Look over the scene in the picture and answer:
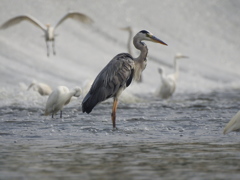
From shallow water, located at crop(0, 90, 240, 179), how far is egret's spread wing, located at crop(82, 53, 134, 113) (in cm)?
42

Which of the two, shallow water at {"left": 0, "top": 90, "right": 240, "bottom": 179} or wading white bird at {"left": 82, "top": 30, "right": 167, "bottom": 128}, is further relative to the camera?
wading white bird at {"left": 82, "top": 30, "right": 167, "bottom": 128}

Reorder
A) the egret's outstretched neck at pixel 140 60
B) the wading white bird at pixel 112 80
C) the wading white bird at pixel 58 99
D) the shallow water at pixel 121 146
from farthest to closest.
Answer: the wading white bird at pixel 58 99 → the egret's outstretched neck at pixel 140 60 → the wading white bird at pixel 112 80 → the shallow water at pixel 121 146

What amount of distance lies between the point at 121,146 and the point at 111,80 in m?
A: 2.51

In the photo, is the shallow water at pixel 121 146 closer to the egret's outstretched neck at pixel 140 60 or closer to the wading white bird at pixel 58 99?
the wading white bird at pixel 58 99

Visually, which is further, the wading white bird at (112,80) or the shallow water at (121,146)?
the wading white bird at (112,80)

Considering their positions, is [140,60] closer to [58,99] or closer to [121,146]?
[58,99]

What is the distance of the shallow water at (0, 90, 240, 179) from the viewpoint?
18.2 feet

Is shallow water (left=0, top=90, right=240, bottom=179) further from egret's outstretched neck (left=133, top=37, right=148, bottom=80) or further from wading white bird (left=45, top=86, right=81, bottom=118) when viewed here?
egret's outstretched neck (left=133, top=37, right=148, bottom=80)

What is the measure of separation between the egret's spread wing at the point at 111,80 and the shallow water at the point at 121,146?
0.42m

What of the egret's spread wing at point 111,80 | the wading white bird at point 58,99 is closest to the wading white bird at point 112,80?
the egret's spread wing at point 111,80

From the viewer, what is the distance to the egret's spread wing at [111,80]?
938 cm

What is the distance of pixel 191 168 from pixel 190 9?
29.1 meters

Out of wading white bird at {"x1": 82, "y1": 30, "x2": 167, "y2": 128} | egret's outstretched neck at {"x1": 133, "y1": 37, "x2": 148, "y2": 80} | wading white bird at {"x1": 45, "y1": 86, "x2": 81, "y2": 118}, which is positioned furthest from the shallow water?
egret's outstretched neck at {"x1": 133, "y1": 37, "x2": 148, "y2": 80}

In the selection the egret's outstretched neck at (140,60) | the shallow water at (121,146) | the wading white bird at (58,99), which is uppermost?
the egret's outstretched neck at (140,60)
